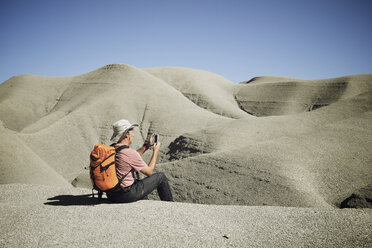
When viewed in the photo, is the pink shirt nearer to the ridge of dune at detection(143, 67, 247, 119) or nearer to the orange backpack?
the orange backpack

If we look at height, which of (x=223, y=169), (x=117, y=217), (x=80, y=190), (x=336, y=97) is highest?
(x=117, y=217)

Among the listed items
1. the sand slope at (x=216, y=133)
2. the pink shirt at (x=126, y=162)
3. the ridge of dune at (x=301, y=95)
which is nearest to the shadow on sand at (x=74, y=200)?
the pink shirt at (x=126, y=162)

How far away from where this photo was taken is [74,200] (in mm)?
3961

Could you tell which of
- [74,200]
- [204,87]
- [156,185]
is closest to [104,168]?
[156,185]

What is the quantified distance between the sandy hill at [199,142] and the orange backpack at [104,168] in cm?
90

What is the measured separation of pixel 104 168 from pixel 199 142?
8364 mm

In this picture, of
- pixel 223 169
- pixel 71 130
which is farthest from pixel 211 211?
pixel 71 130

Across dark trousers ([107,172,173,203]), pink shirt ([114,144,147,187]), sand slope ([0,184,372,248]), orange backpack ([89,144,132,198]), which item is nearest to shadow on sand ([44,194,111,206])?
sand slope ([0,184,372,248])

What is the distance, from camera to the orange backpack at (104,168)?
A: 3.27 meters

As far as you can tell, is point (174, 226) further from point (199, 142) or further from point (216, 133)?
point (216, 133)

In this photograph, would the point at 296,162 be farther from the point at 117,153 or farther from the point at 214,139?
the point at 117,153

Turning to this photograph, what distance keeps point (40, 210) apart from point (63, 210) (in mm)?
288

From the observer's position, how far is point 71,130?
1714cm

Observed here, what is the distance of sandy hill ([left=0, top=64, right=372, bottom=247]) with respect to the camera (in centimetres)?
640
